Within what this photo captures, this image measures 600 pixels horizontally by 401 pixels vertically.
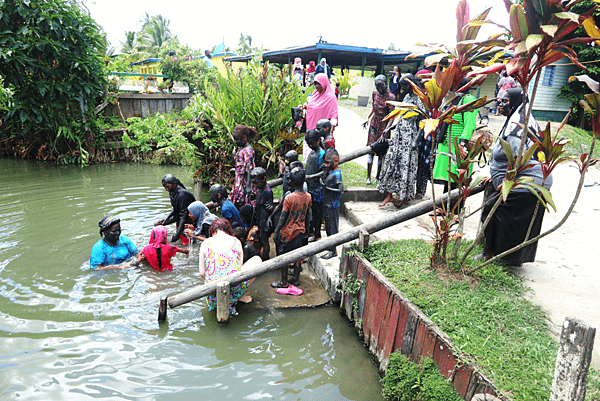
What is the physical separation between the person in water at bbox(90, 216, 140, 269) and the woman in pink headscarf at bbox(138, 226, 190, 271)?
0.22m

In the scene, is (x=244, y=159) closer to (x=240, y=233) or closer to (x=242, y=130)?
(x=242, y=130)

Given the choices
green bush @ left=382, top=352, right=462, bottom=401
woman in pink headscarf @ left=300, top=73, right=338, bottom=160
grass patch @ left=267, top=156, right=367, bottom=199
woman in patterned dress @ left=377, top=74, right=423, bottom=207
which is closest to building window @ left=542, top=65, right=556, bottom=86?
grass patch @ left=267, top=156, right=367, bottom=199

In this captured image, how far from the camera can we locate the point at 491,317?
133 inches

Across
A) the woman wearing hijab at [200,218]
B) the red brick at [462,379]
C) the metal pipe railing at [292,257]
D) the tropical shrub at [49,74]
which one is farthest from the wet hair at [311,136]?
the tropical shrub at [49,74]

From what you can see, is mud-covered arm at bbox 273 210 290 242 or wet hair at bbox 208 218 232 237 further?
mud-covered arm at bbox 273 210 290 242

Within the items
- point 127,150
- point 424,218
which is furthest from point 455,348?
point 127,150

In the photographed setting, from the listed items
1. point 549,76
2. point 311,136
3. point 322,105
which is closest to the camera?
point 311,136

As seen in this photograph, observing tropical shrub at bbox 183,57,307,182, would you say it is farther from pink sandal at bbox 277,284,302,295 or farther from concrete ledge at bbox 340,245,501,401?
concrete ledge at bbox 340,245,501,401

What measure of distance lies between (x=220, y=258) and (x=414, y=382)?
2478mm

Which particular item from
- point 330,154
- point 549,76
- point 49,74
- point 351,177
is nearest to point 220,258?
point 330,154

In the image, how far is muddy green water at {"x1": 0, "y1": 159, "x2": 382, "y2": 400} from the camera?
372cm

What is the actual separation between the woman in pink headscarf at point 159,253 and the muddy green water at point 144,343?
139 mm

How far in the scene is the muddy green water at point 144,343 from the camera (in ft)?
12.2

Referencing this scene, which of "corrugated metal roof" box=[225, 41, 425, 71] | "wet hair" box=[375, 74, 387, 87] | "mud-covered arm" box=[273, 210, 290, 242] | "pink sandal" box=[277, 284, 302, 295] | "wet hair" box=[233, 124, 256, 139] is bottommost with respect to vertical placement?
"pink sandal" box=[277, 284, 302, 295]
